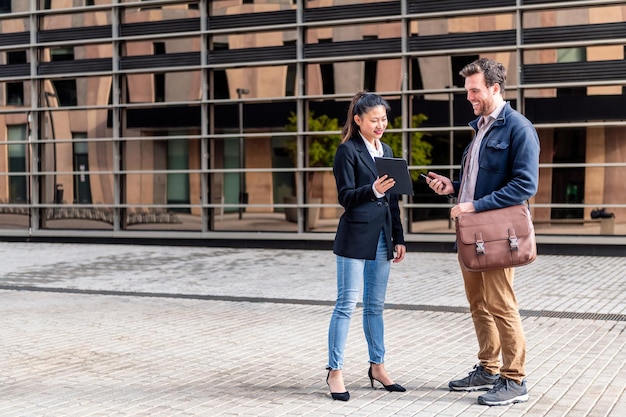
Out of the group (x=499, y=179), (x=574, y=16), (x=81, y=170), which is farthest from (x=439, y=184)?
(x=81, y=170)

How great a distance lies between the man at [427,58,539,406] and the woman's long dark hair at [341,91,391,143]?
57cm

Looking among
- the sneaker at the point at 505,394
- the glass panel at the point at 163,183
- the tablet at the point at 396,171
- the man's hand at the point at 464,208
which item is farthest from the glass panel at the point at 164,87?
the sneaker at the point at 505,394

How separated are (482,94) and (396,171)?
2.31ft

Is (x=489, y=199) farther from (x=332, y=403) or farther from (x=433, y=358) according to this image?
(x=433, y=358)

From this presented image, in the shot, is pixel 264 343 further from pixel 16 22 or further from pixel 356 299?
pixel 16 22

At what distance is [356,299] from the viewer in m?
5.98

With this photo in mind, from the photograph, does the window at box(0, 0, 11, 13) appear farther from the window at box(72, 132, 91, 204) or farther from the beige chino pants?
the beige chino pants

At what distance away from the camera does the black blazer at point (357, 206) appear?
5867 millimetres

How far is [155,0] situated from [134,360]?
1502 centimetres

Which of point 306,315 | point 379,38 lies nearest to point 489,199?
point 306,315

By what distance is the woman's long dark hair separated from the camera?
586 cm

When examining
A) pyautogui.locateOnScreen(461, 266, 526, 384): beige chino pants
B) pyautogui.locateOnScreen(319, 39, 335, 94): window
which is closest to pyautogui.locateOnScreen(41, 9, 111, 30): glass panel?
pyautogui.locateOnScreen(319, 39, 335, 94): window

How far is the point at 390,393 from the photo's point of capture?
6.00m

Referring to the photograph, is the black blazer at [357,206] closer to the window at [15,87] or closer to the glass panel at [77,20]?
the glass panel at [77,20]
